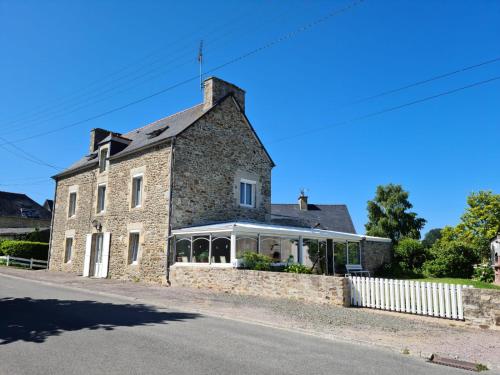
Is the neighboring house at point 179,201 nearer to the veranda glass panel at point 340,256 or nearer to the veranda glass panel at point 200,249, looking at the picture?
the veranda glass panel at point 200,249

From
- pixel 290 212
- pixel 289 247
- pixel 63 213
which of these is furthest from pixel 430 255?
pixel 63 213

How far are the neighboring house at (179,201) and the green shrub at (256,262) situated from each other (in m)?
0.45

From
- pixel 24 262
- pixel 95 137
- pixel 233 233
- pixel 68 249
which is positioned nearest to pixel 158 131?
pixel 95 137

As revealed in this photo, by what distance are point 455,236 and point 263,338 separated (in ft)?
111

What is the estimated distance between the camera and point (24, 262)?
25.3 m

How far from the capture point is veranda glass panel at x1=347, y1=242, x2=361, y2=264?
2062 cm

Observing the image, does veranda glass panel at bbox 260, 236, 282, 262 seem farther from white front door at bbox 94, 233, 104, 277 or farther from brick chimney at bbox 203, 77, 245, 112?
white front door at bbox 94, 233, 104, 277

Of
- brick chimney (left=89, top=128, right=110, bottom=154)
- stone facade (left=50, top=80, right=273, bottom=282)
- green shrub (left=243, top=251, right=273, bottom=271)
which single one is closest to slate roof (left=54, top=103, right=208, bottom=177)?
stone facade (left=50, top=80, right=273, bottom=282)

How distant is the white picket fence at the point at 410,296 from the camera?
28.8 feet

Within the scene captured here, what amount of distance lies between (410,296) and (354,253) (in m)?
11.5

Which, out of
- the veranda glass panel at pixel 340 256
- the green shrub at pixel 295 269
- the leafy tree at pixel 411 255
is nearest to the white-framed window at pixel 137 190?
the green shrub at pixel 295 269

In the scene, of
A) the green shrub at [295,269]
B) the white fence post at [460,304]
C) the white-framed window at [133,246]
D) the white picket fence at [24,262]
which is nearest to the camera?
the white fence post at [460,304]

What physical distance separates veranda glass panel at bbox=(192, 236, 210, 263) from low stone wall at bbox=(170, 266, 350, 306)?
0.71 meters

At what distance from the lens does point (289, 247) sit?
1958cm
